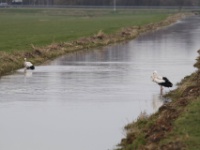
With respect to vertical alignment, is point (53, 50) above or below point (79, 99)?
below

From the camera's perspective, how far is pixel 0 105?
79.2 ft

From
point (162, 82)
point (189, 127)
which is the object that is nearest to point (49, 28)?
point (162, 82)

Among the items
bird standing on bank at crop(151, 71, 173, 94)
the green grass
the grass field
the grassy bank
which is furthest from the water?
the grass field

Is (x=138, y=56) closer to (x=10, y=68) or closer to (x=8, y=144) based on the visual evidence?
(x=10, y=68)

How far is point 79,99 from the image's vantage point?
2528 centimetres

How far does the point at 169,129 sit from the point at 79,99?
9.14m

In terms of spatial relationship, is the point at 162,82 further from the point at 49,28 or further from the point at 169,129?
the point at 49,28

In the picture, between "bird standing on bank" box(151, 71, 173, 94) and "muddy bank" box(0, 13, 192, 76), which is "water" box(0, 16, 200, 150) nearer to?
"bird standing on bank" box(151, 71, 173, 94)

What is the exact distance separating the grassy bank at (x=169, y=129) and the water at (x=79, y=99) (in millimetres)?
672

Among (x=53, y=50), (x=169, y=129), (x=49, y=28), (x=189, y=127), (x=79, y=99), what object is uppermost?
(x=189, y=127)

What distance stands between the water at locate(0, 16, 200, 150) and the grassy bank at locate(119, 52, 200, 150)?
67 cm

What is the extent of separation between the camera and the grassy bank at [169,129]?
48.4 ft

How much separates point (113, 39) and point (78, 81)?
3186cm

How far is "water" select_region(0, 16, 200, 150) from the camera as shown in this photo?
18.4 m
